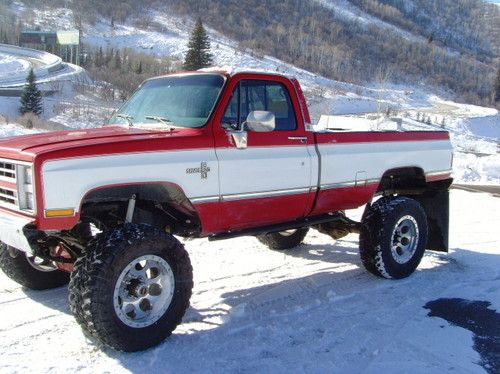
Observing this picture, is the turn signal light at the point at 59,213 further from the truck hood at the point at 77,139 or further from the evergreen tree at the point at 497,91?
the evergreen tree at the point at 497,91

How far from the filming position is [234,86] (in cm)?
489

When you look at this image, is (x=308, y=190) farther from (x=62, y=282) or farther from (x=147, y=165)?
(x=62, y=282)

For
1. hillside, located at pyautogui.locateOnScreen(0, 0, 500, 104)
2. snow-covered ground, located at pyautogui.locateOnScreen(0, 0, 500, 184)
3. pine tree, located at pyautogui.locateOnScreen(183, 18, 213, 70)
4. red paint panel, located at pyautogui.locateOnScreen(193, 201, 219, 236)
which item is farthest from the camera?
hillside, located at pyautogui.locateOnScreen(0, 0, 500, 104)

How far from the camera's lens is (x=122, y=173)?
4004mm

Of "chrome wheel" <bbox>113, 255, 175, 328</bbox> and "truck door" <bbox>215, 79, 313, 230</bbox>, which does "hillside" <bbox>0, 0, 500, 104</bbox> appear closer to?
"truck door" <bbox>215, 79, 313, 230</bbox>

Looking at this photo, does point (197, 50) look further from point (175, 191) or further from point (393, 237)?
point (175, 191)

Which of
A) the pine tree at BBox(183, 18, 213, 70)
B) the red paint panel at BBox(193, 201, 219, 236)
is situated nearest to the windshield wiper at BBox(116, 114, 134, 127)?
the red paint panel at BBox(193, 201, 219, 236)

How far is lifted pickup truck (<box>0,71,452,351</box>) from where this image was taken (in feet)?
12.6

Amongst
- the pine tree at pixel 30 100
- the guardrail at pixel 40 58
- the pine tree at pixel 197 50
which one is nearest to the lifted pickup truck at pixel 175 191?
the pine tree at pixel 197 50

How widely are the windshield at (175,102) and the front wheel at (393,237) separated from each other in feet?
7.64

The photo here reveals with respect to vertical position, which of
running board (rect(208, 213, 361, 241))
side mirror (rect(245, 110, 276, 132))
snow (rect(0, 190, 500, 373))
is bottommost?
snow (rect(0, 190, 500, 373))

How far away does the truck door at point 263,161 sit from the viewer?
4.68 metres

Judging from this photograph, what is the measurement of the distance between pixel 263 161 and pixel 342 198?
4.11 feet

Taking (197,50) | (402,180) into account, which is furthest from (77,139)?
(197,50)
